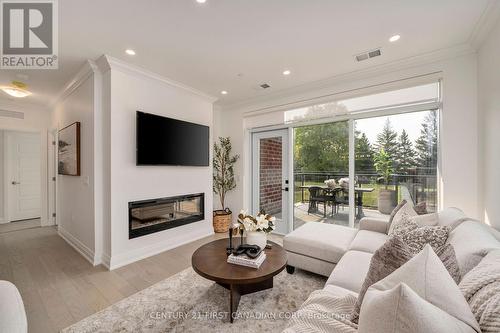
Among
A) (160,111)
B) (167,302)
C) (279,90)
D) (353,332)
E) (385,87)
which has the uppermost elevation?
(279,90)

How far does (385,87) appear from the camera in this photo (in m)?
2.99

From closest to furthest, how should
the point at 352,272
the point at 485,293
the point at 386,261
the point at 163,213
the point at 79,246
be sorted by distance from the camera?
the point at 485,293
the point at 386,261
the point at 352,272
the point at 79,246
the point at 163,213

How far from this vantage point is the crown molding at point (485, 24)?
1841 mm

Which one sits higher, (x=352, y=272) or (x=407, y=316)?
(x=407, y=316)

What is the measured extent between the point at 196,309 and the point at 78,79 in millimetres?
3555

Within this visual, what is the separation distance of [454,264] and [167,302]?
2.18 m

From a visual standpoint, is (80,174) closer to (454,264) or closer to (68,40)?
(68,40)

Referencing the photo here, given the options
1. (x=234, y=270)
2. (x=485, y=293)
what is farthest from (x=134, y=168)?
(x=485, y=293)

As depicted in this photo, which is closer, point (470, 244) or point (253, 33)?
point (470, 244)

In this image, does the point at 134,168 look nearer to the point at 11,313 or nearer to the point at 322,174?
the point at 11,313

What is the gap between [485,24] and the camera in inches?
80.4

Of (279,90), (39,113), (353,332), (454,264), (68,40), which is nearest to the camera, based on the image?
(353,332)

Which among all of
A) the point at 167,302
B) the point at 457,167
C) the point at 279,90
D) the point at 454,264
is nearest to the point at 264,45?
the point at 279,90

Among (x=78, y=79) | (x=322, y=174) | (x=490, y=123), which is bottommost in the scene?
(x=322, y=174)
